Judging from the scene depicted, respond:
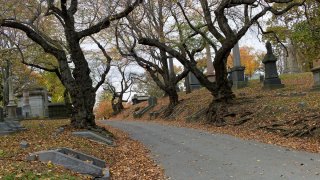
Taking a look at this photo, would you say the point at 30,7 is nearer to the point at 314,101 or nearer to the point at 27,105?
the point at 314,101

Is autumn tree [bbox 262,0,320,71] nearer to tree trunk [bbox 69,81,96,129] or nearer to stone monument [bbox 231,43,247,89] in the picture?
stone monument [bbox 231,43,247,89]

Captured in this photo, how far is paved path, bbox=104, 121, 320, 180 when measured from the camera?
7.86m

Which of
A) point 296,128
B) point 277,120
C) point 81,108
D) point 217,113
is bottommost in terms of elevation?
point 296,128

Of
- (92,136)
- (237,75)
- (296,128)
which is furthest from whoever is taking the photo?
(237,75)

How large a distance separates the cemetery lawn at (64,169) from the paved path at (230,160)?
52 centimetres

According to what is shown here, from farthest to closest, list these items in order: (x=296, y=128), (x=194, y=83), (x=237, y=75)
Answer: (x=194, y=83), (x=237, y=75), (x=296, y=128)

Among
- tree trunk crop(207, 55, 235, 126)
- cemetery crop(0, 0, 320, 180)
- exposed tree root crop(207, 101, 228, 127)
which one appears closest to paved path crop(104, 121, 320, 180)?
cemetery crop(0, 0, 320, 180)

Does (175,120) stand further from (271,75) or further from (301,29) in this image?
(301,29)

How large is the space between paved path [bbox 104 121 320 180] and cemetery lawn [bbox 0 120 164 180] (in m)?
0.52

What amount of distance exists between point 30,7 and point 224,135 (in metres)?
9.24

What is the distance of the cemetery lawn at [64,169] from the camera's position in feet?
22.5

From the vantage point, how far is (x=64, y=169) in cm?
777

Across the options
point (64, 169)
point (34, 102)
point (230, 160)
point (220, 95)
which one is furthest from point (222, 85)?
point (34, 102)

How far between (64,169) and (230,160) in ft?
13.4
